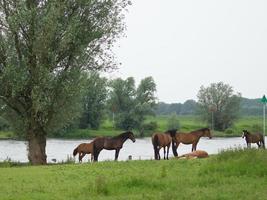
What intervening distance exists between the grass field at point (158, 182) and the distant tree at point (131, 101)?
69.6 m

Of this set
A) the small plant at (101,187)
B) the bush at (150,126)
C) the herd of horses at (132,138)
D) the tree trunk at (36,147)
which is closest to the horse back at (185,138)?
the herd of horses at (132,138)

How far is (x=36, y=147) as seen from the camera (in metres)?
28.0

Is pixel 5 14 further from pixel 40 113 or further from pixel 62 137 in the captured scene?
pixel 62 137

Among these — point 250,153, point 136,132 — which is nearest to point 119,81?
point 136,132

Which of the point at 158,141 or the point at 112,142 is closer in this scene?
the point at 158,141

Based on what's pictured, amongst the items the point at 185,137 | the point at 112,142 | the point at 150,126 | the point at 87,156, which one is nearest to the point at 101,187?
the point at 112,142

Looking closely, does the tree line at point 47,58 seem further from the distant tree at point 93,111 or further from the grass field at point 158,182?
the distant tree at point 93,111

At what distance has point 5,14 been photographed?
26594 mm

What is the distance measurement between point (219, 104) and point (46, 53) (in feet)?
291

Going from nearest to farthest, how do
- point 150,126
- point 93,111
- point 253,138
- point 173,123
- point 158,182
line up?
point 158,182, point 253,138, point 93,111, point 150,126, point 173,123

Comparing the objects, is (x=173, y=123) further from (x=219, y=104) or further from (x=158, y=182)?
(x=158, y=182)

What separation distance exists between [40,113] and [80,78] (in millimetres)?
2702

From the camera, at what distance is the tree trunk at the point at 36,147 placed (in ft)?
91.3

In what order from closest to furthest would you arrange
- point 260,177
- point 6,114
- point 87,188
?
1. point 87,188
2. point 260,177
3. point 6,114
